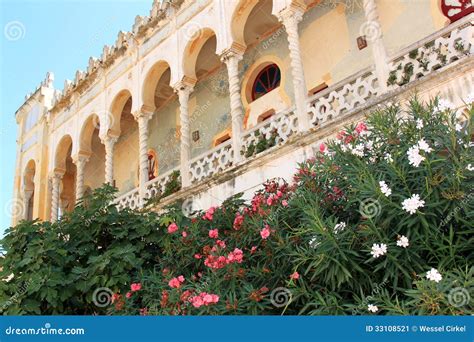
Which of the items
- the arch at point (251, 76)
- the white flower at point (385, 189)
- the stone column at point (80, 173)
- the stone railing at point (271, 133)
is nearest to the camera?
the white flower at point (385, 189)

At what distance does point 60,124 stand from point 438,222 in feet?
49.5

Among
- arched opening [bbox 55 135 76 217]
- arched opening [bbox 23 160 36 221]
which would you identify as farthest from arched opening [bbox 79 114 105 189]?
arched opening [bbox 23 160 36 221]

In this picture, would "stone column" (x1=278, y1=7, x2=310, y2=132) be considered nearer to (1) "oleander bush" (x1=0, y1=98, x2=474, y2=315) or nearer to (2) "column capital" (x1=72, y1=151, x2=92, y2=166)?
(1) "oleander bush" (x1=0, y1=98, x2=474, y2=315)

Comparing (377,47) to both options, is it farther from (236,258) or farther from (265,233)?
(236,258)

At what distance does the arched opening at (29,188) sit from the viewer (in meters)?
18.8

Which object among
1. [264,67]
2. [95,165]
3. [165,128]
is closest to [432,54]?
[264,67]

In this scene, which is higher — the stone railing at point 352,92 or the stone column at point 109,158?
the stone column at point 109,158

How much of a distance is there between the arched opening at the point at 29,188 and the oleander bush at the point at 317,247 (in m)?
12.7

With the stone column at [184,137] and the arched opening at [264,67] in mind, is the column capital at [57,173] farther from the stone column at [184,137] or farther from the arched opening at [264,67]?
the arched opening at [264,67]

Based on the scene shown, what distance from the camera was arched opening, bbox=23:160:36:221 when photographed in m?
18.8

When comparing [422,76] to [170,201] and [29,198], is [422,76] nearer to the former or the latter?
[170,201]

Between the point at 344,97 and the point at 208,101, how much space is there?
22.9 feet

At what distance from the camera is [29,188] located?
19.1 meters

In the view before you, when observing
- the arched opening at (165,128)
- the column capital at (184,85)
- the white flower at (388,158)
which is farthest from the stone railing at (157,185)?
the white flower at (388,158)
